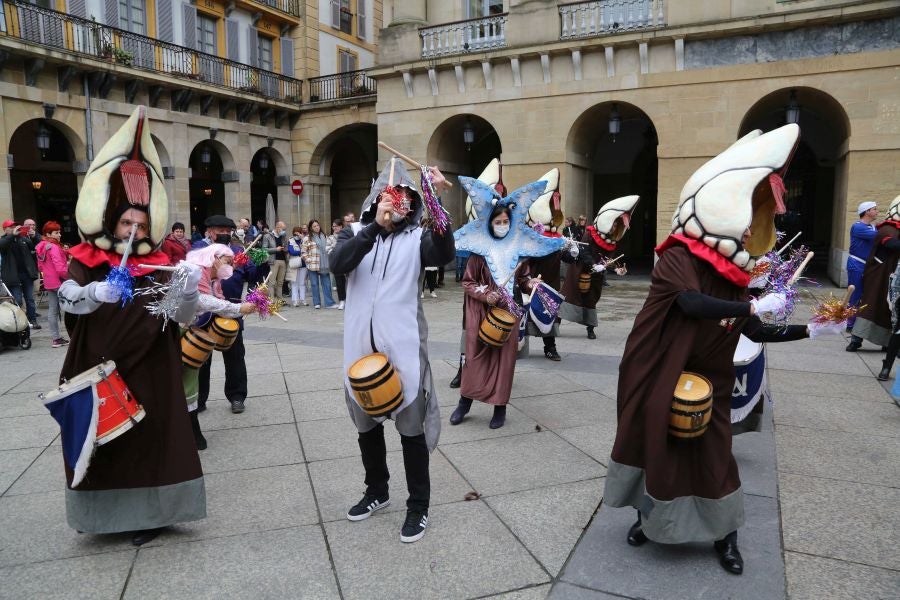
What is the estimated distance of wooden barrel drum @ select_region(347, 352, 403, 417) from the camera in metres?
3.24

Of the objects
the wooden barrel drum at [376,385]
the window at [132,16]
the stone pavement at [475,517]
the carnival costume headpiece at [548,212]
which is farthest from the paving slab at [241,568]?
the window at [132,16]

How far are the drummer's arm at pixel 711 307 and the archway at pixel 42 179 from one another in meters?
21.4

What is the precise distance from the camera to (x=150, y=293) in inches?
136

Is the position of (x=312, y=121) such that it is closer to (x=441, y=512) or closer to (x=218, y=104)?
(x=218, y=104)

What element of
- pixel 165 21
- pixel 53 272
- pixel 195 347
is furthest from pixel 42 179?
pixel 195 347

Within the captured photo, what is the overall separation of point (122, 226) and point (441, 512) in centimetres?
238

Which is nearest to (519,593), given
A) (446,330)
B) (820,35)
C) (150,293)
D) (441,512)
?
(441,512)

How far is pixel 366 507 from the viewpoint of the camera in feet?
12.3

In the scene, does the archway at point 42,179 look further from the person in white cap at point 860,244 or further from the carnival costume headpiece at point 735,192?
the carnival costume headpiece at point 735,192

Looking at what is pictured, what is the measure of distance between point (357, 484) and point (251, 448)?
119cm

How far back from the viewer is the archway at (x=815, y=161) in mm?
15602

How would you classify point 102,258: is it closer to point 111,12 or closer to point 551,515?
point 551,515

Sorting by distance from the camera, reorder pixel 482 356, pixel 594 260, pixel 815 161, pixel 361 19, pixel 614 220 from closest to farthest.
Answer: pixel 482 356, pixel 594 260, pixel 614 220, pixel 815 161, pixel 361 19

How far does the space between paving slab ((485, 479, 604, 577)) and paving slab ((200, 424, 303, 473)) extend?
5.55 feet
